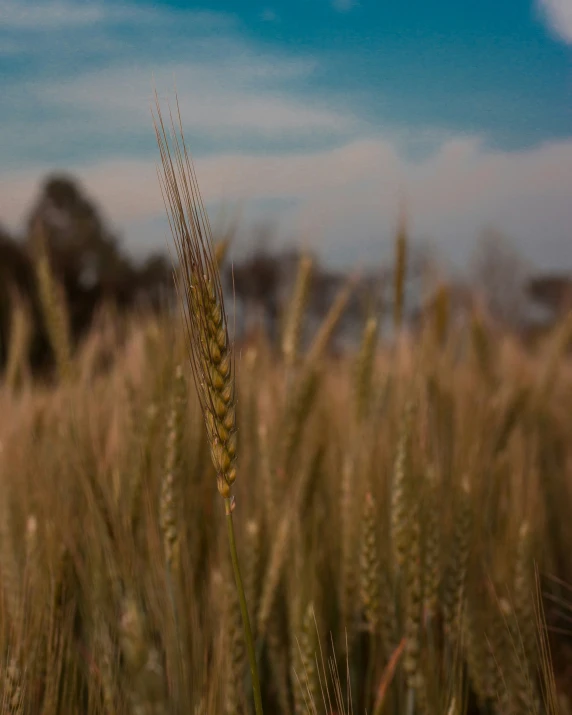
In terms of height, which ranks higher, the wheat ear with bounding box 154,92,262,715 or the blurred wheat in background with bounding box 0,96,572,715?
the wheat ear with bounding box 154,92,262,715

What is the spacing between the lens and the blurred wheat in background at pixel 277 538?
26.7 inches

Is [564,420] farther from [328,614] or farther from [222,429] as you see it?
[222,429]

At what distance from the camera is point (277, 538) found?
933 millimetres

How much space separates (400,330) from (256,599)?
0.64 m

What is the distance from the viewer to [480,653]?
89 cm

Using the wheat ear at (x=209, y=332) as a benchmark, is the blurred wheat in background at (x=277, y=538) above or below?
below

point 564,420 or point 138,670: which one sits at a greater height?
point 138,670

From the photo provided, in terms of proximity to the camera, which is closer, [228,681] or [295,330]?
[228,681]

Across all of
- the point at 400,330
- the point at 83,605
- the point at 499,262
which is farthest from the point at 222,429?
the point at 499,262

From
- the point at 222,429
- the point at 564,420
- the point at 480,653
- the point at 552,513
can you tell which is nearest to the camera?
the point at 222,429

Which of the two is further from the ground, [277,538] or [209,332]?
[209,332]

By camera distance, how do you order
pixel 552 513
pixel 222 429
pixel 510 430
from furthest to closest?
pixel 552 513 < pixel 510 430 < pixel 222 429

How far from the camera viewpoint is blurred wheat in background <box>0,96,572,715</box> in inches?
26.7

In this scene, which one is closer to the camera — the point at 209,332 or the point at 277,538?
the point at 209,332
